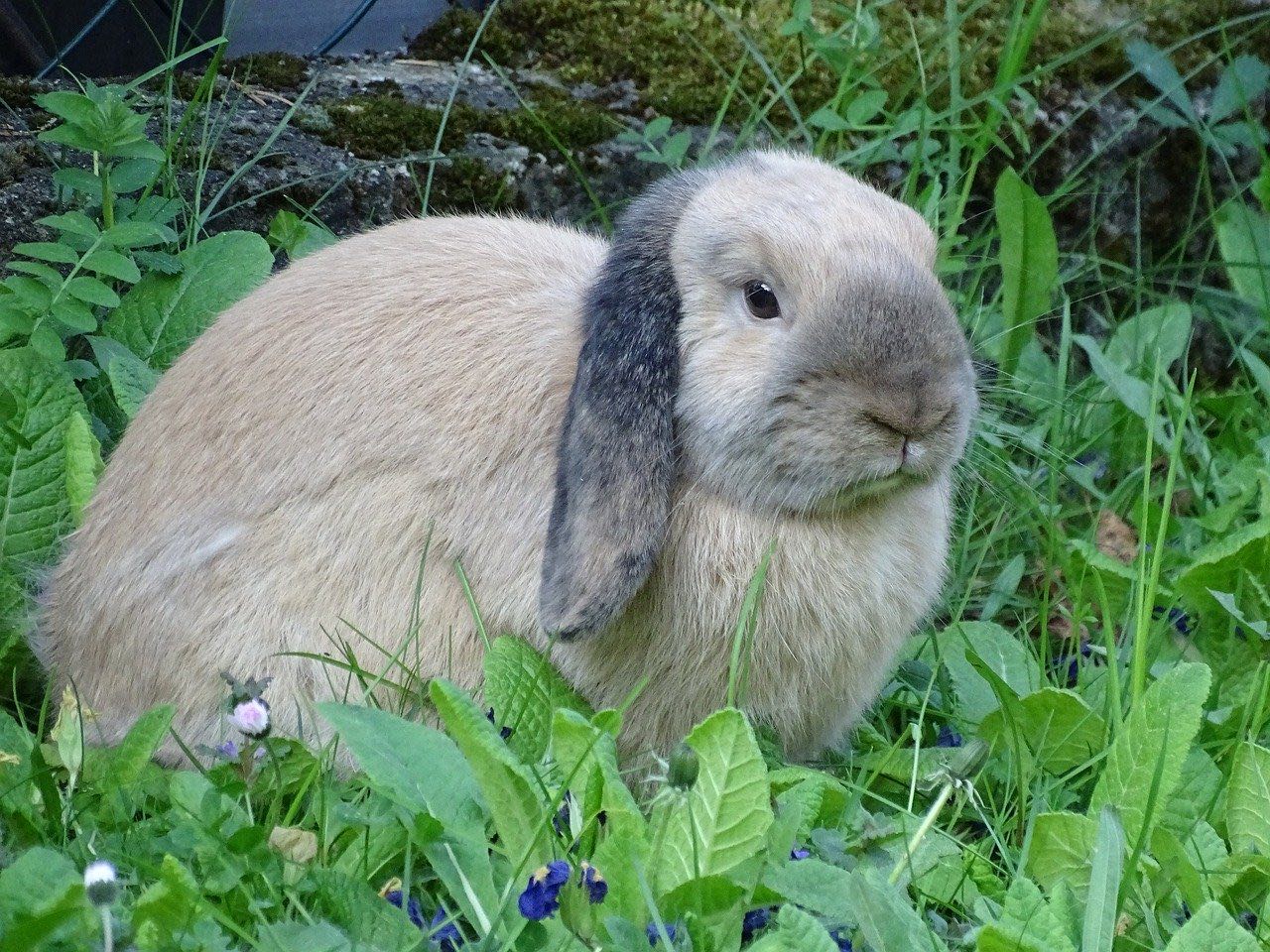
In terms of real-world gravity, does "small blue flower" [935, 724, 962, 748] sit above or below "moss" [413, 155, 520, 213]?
below

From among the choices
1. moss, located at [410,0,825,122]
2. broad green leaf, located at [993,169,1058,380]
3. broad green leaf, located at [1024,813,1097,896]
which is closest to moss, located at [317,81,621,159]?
moss, located at [410,0,825,122]

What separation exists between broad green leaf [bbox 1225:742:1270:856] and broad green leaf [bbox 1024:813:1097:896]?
0.30 meters

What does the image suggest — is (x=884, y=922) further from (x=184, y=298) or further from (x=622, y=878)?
(x=184, y=298)

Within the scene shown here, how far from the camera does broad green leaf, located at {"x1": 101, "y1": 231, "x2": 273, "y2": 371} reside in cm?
367

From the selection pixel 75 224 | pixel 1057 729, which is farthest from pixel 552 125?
pixel 1057 729

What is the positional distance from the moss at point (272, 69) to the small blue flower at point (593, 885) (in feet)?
10.0

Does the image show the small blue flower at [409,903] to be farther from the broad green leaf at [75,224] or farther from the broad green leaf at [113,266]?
the broad green leaf at [75,224]

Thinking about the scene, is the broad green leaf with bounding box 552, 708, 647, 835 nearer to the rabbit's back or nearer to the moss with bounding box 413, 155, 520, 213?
the rabbit's back

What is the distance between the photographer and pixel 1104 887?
2.15 meters

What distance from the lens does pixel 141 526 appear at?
2.96 meters

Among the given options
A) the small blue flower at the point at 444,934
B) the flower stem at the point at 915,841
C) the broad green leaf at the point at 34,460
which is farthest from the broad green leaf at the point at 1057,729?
the broad green leaf at the point at 34,460

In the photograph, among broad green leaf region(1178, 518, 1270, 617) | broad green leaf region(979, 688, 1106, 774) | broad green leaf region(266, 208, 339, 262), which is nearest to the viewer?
broad green leaf region(979, 688, 1106, 774)

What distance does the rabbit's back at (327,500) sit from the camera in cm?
286

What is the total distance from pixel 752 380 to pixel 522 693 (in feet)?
2.30
